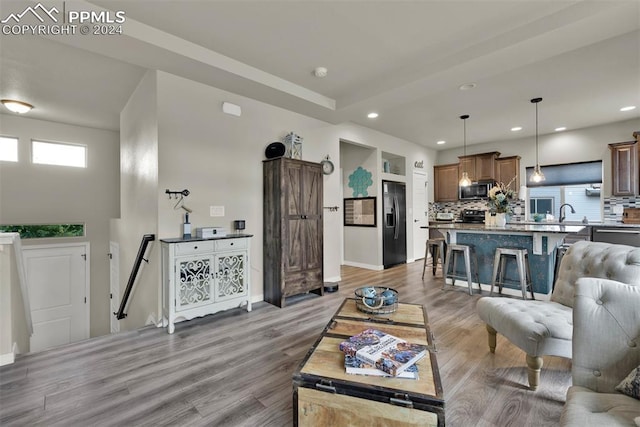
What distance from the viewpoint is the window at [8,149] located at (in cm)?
464

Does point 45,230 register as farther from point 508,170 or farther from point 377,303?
point 508,170

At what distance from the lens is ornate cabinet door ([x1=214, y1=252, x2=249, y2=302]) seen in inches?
129

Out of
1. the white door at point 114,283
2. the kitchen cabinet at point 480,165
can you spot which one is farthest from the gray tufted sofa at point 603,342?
the kitchen cabinet at point 480,165

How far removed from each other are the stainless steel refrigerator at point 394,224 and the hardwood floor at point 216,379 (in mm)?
2915

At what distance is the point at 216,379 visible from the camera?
2.10m

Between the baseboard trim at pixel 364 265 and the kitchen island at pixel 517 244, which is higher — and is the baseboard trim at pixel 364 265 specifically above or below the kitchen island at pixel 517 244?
below

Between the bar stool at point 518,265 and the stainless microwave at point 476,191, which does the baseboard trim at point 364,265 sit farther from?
the stainless microwave at point 476,191

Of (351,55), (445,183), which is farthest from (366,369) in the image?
(445,183)

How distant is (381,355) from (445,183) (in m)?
7.08

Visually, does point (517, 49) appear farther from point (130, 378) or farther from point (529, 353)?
point (130, 378)

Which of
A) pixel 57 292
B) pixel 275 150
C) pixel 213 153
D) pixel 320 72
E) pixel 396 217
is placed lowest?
pixel 57 292

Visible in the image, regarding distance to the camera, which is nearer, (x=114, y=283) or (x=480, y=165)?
(x=114, y=283)

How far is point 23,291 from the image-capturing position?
112 inches

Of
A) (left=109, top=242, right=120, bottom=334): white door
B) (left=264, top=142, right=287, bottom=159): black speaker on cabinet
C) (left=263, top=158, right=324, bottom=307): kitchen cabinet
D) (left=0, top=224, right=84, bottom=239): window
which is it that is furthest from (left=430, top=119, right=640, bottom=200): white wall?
(left=0, top=224, right=84, bottom=239): window
